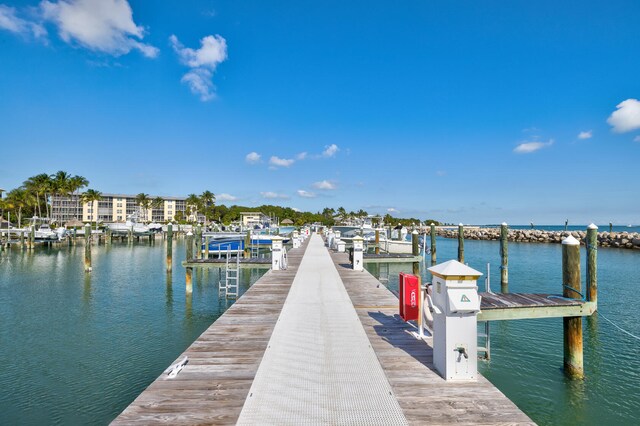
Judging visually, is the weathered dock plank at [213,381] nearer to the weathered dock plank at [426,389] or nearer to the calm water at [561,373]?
the weathered dock plank at [426,389]

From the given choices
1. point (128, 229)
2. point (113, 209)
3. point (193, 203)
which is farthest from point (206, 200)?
point (128, 229)

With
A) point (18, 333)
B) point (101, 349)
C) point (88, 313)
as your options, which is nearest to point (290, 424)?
point (101, 349)

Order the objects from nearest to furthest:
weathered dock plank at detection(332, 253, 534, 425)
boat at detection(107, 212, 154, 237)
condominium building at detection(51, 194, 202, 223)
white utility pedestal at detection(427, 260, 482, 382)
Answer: weathered dock plank at detection(332, 253, 534, 425) → white utility pedestal at detection(427, 260, 482, 382) → boat at detection(107, 212, 154, 237) → condominium building at detection(51, 194, 202, 223)

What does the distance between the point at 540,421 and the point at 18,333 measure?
58.9ft

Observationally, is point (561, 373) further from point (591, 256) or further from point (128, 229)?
point (128, 229)

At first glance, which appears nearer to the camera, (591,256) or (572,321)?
(572,321)

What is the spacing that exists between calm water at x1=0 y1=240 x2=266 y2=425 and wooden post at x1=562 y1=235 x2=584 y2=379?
11.7m

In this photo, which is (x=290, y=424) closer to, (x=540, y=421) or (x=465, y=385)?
(x=465, y=385)

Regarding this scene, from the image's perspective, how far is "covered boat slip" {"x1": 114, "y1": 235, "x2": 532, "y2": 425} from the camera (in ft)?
13.9

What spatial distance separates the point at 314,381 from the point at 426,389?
5.45 ft

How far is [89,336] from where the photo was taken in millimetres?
13062

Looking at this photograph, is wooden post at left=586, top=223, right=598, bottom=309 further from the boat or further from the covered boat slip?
the boat

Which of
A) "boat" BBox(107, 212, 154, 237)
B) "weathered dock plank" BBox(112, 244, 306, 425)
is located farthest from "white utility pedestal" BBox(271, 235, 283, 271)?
"boat" BBox(107, 212, 154, 237)

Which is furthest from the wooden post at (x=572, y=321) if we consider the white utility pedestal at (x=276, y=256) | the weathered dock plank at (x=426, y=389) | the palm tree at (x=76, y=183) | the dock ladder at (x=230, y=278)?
the palm tree at (x=76, y=183)
